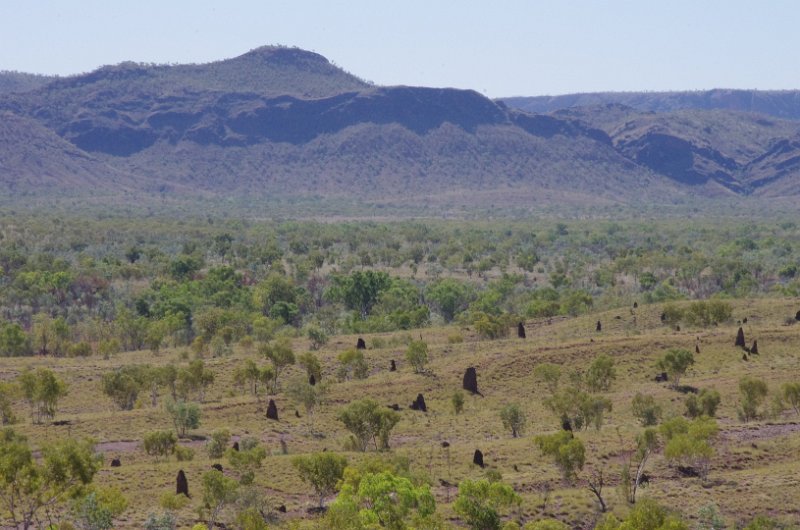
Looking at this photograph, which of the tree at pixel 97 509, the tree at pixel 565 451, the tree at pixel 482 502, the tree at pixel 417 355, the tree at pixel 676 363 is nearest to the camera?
the tree at pixel 97 509

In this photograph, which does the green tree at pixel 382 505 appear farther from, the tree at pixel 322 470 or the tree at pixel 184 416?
the tree at pixel 184 416

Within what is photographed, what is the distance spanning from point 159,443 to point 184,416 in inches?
185

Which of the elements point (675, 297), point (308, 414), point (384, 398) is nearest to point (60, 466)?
point (308, 414)

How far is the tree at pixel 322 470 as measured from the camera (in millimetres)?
38406

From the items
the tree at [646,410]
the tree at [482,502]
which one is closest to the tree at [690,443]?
the tree at [646,410]

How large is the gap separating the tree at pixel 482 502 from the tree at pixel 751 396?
1952 cm

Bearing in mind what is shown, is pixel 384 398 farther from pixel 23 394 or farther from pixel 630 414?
pixel 23 394

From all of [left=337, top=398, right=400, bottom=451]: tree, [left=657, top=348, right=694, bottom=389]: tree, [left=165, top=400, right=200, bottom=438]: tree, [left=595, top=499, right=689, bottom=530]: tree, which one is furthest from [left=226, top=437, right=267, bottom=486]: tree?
[left=657, top=348, right=694, bottom=389]: tree

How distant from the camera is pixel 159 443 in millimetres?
44938

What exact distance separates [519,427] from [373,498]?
55.7 feet

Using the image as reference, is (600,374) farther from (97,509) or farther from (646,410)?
(97,509)

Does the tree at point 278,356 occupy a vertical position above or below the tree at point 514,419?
above

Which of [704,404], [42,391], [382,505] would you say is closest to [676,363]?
[704,404]

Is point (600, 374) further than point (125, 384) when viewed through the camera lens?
Yes
